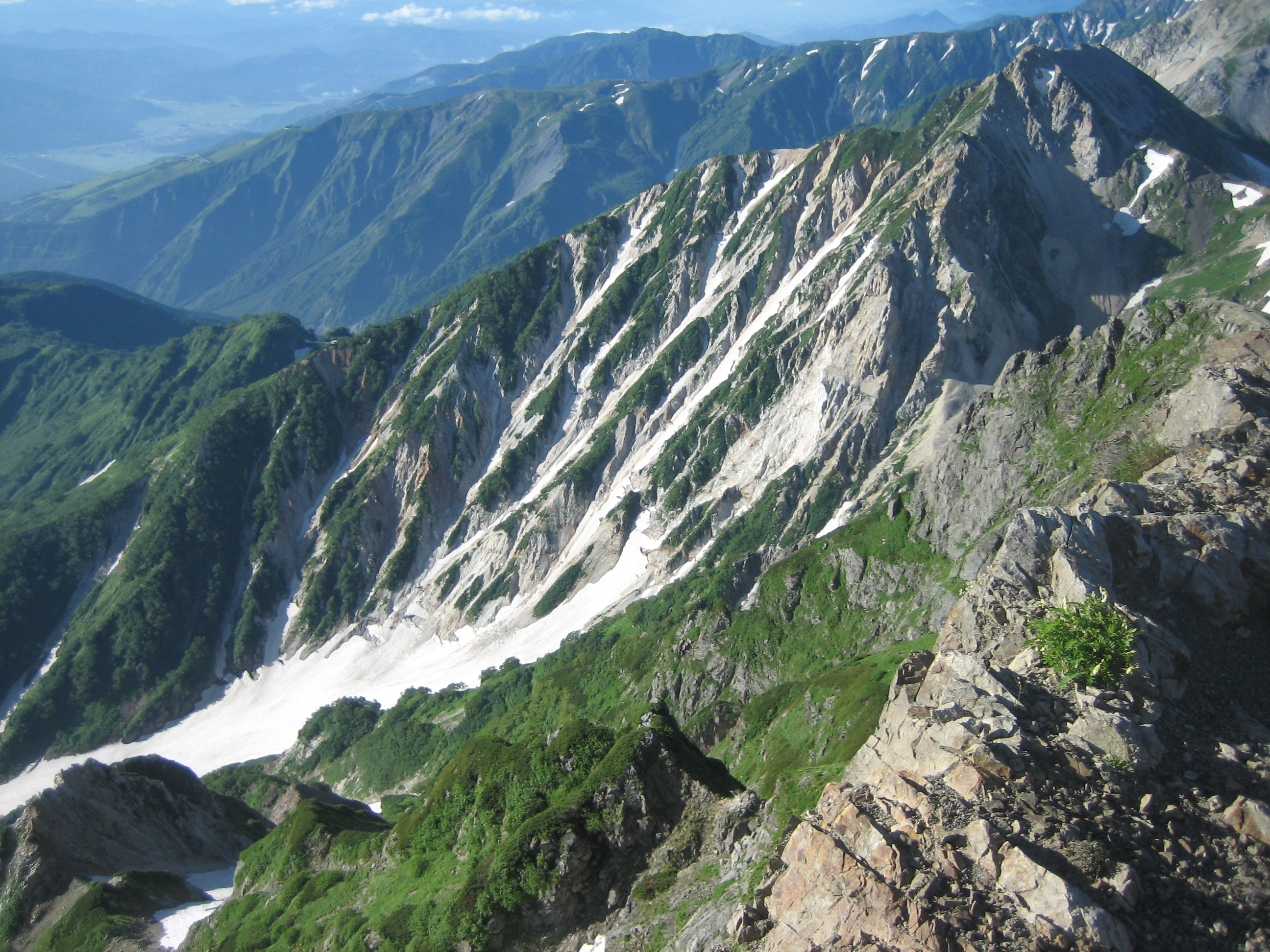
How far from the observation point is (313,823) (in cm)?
5634

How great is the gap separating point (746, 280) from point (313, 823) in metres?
163

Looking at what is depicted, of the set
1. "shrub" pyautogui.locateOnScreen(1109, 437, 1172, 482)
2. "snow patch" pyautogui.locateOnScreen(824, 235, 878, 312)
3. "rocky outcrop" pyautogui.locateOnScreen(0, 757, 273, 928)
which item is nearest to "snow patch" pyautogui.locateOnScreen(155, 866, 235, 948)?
"rocky outcrop" pyautogui.locateOnScreen(0, 757, 273, 928)

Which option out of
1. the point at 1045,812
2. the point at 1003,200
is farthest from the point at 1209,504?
the point at 1003,200

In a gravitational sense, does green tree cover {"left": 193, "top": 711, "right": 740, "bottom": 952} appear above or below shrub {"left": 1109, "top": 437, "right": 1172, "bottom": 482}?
below

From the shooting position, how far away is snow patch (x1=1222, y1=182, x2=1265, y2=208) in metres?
177

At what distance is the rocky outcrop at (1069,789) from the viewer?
65.6ft

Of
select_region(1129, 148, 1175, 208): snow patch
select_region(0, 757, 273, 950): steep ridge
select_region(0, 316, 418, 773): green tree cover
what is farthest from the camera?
select_region(1129, 148, 1175, 208): snow patch

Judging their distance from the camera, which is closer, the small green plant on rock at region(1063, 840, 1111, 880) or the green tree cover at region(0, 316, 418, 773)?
the small green plant on rock at region(1063, 840, 1111, 880)

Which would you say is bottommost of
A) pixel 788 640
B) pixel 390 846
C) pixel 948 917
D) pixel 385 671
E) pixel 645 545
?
pixel 385 671

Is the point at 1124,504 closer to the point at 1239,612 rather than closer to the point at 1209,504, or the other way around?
the point at 1209,504

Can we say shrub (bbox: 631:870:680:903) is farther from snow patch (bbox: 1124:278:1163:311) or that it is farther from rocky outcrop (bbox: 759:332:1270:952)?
snow patch (bbox: 1124:278:1163:311)

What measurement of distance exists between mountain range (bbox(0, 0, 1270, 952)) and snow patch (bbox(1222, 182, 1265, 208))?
0.69 meters

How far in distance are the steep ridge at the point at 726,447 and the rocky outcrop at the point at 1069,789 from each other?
8867cm

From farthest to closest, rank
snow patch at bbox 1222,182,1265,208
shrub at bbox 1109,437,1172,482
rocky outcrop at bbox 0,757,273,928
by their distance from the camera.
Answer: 1. snow patch at bbox 1222,182,1265,208
2. rocky outcrop at bbox 0,757,273,928
3. shrub at bbox 1109,437,1172,482
